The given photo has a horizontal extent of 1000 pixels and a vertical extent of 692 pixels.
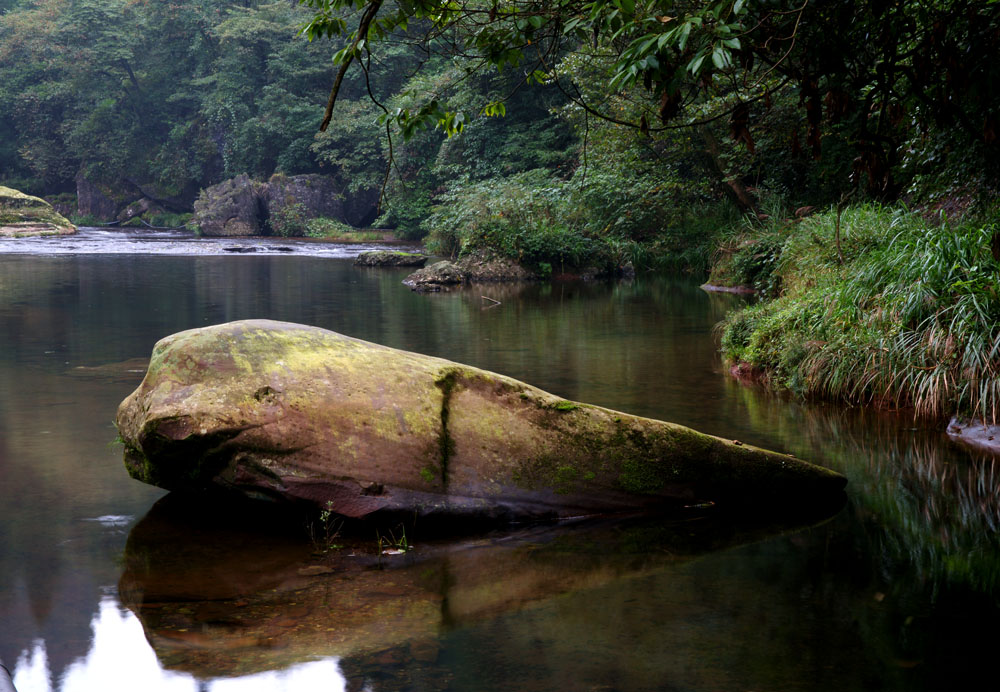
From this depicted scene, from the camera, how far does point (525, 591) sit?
3.99 meters

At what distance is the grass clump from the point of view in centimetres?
669

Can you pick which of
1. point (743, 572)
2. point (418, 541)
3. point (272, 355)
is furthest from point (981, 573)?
point (272, 355)

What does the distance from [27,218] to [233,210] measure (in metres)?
7.70

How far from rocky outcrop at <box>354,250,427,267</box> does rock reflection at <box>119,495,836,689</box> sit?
19.4 m

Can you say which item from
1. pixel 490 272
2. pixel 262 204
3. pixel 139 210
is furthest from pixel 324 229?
pixel 490 272

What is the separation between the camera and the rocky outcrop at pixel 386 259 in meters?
24.2

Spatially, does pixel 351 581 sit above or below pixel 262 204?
below

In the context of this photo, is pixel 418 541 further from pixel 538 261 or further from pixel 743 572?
pixel 538 261

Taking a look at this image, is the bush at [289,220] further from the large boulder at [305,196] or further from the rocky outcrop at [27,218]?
the rocky outcrop at [27,218]

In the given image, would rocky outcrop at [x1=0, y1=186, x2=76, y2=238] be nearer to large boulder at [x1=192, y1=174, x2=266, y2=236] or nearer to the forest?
large boulder at [x1=192, y1=174, x2=266, y2=236]

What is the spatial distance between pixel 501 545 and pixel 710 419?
10.4 feet

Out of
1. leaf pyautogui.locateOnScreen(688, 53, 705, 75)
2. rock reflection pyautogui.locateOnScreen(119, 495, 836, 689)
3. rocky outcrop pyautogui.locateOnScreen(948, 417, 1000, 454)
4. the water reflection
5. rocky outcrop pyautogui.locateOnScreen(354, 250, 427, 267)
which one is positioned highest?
leaf pyautogui.locateOnScreen(688, 53, 705, 75)

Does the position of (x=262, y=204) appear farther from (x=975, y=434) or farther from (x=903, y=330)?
(x=975, y=434)

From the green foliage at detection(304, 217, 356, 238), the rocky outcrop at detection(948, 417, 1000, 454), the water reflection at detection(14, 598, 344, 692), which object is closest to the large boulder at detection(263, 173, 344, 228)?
the green foliage at detection(304, 217, 356, 238)
